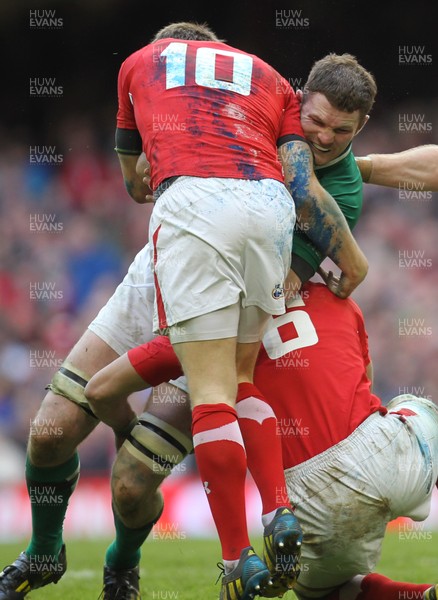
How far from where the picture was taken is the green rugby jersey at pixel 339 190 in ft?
13.5

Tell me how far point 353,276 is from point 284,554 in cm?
127

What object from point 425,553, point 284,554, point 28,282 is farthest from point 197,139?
point 28,282

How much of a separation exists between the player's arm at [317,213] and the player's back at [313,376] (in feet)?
0.59

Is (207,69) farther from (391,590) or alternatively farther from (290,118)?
(391,590)

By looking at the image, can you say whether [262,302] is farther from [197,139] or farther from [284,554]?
[284,554]

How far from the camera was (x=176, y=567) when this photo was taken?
20.4ft

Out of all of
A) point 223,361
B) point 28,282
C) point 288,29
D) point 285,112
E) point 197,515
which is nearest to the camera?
point 223,361

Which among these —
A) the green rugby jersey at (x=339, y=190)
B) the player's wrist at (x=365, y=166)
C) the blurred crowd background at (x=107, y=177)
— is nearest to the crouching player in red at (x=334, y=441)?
the green rugby jersey at (x=339, y=190)

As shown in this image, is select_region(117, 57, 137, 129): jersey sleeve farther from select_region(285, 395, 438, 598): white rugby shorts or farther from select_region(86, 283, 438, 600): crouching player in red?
select_region(285, 395, 438, 598): white rugby shorts

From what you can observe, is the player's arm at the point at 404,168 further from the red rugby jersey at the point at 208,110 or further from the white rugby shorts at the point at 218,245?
the white rugby shorts at the point at 218,245

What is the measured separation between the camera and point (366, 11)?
12.8 m

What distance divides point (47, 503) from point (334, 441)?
1.39 meters

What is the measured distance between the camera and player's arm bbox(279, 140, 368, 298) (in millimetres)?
3941

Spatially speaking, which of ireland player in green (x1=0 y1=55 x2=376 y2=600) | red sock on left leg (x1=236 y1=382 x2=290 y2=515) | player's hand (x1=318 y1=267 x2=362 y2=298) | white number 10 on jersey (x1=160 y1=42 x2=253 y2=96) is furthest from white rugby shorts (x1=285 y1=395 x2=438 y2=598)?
white number 10 on jersey (x1=160 y1=42 x2=253 y2=96)
